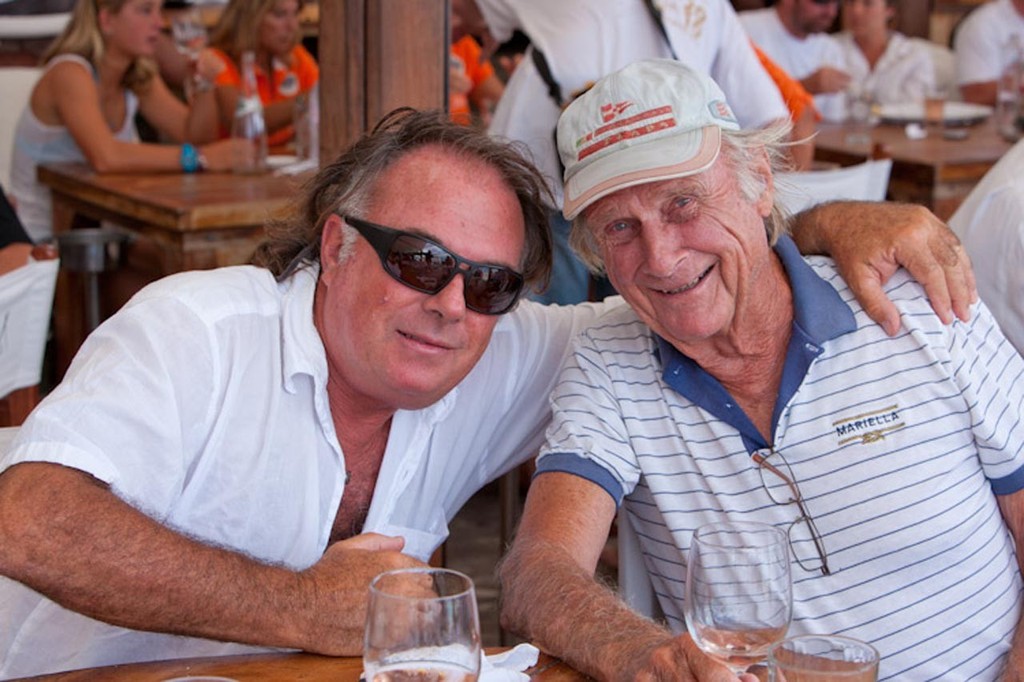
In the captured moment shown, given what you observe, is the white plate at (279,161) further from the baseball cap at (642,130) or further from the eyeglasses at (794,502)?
the eyeglasses at (794,502)

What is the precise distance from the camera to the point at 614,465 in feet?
7.15

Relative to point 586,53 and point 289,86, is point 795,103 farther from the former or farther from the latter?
point 289,86

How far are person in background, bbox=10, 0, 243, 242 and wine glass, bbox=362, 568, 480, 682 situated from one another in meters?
4.06

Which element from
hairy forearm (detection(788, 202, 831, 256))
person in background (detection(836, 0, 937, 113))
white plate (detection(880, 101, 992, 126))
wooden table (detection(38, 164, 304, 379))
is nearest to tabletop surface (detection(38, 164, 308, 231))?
wooden table (detection(38, 164, 304, 379))

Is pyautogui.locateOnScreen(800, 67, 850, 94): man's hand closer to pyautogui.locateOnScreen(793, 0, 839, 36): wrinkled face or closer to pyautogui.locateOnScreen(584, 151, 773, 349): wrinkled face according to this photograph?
pyautogui.locateOnScreen(793, 0, 839, 36): wrinkled face

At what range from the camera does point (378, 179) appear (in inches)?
89.4

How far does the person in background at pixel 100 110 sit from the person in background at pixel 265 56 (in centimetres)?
12

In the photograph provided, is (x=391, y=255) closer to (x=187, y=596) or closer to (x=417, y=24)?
(x=187, y=596)

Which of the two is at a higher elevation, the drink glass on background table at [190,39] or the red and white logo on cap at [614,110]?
the red and white logo on cap at [614,110]

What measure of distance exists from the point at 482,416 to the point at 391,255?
39cm

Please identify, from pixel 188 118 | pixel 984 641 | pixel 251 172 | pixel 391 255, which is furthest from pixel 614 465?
pixel 188 118

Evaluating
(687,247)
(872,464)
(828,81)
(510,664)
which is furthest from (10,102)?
(510,664)

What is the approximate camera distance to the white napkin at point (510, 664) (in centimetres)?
165

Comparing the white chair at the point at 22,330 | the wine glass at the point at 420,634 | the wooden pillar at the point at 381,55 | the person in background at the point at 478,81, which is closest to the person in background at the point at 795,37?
the person in background at the point at 478,81
